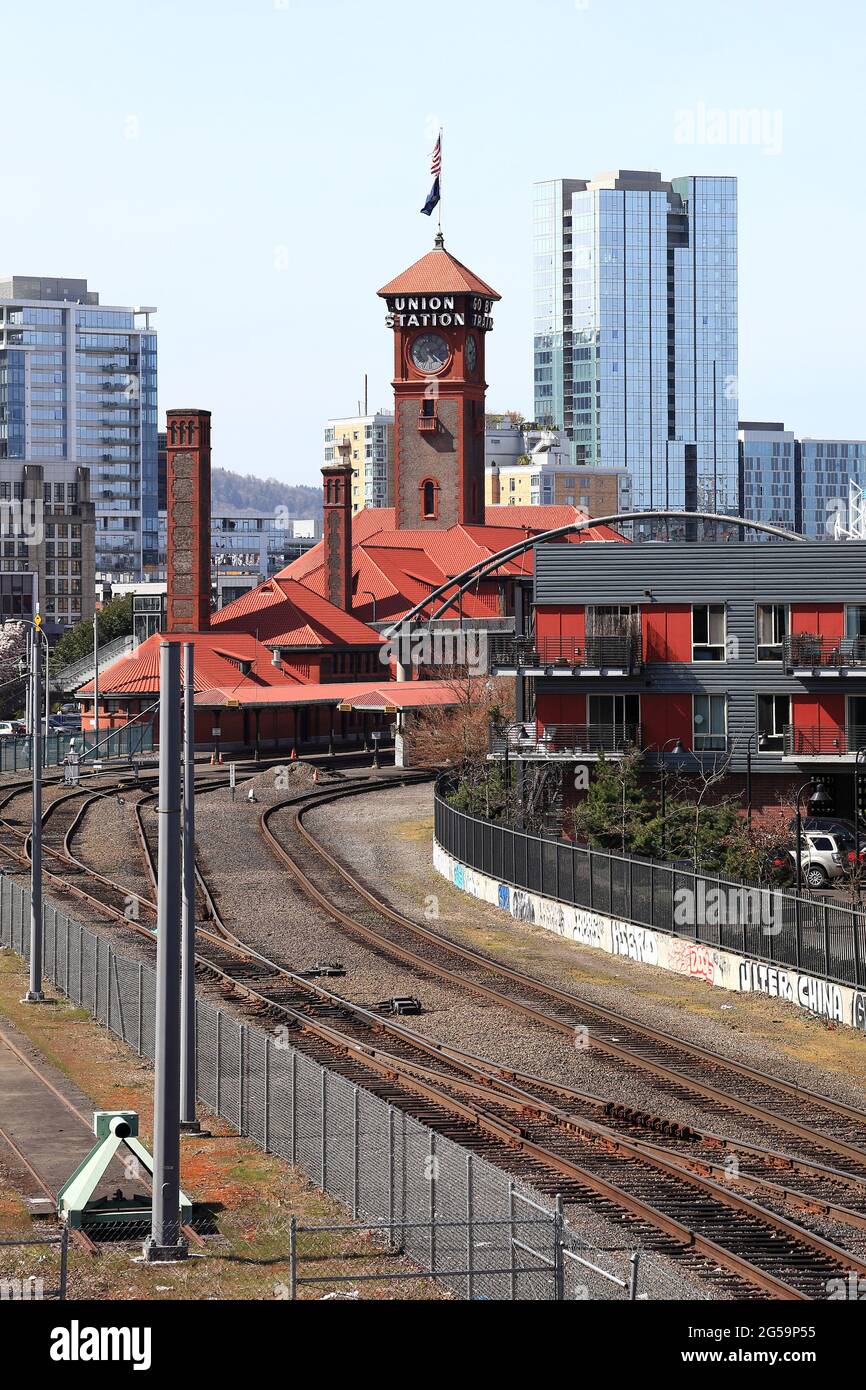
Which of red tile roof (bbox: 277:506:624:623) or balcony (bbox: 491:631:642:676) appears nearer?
balcony (bbox: 491:631:642:676)

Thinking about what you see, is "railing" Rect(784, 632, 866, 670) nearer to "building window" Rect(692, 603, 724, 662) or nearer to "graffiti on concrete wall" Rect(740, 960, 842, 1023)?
"building window" Rect(692, 603, 724, 662)

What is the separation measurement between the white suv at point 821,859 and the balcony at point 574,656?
9.41 metres

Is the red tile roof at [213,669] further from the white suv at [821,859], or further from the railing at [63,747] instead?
the white suv at [821,859]

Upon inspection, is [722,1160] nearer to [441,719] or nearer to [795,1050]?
[795,1050]

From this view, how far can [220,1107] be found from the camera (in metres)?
32.0

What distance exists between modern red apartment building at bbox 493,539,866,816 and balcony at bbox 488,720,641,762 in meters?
0.05

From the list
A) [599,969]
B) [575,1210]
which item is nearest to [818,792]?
[599,969]

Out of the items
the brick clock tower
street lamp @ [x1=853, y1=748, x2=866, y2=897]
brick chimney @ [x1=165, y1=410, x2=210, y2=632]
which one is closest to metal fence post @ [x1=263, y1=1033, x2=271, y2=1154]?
street lamp @ [x1=853, y1=748, x2=866, y2=897]

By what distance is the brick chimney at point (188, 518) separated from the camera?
115375 millimetres

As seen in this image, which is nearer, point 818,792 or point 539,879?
point 539,879

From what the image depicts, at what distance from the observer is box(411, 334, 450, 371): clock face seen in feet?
472

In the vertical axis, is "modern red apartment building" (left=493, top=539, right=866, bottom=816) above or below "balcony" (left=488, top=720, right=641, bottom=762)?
above
